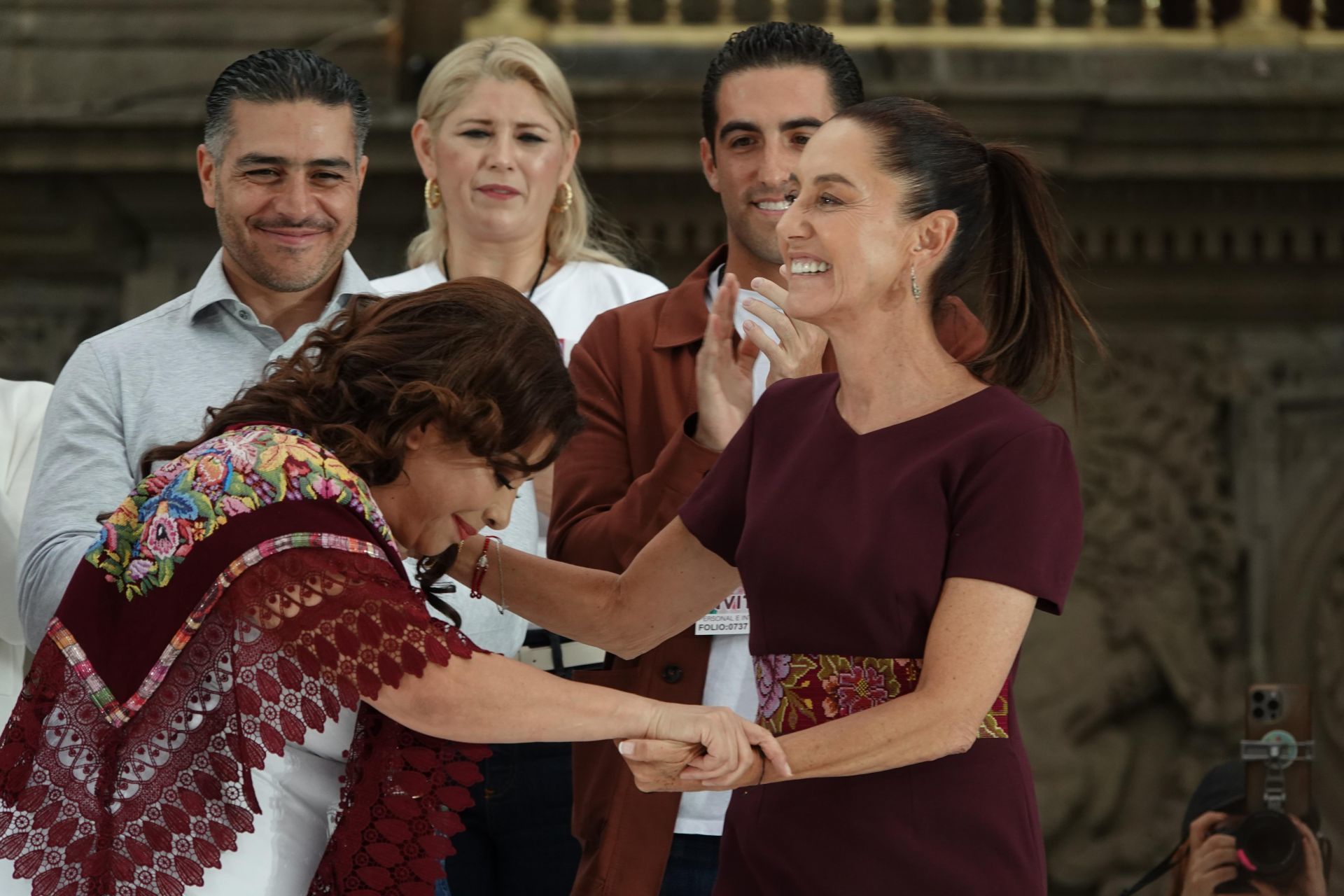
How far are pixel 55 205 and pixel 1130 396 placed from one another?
2.87m

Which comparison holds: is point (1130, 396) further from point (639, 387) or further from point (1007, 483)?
point (1007, 483)

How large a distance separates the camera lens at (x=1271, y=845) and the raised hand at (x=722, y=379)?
4.47 ft

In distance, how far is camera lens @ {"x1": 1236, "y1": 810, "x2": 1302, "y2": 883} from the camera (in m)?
3.32

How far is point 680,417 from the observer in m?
2.80

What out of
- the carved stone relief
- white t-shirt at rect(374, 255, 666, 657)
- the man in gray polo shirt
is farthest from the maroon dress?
the carved stone relief

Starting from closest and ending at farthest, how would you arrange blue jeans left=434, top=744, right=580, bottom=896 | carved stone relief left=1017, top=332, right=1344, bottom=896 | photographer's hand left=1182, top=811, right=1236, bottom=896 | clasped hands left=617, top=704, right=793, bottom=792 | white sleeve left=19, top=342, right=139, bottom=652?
clasped hands left=617, top=704, right=793, bottom=792, white sleeve left=19, top=342, right=139, bottom=652, blue jeans left=434, top=744, right=580, bottom=896, photographer's hand left=1182, top=811, right=1236, bottom=896, carved stone relief left=1017, top=332, right=1344, bottom=896

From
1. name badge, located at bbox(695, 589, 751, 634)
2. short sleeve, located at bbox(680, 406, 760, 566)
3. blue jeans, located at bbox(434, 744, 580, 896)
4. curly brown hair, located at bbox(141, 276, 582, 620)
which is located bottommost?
blue jeans, located at bbox(434, 744, 580, 896)

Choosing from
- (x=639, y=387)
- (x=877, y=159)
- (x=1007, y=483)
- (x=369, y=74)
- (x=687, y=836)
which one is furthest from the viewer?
(x=369, y=74)

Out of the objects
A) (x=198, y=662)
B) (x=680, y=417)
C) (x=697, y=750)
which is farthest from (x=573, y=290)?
(x=198, y=662)

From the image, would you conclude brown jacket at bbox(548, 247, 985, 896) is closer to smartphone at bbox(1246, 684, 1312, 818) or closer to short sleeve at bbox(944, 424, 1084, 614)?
short sleeve at bbox(944, 424, 1084, 614)

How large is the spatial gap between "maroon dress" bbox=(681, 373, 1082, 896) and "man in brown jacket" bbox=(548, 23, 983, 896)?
244 mm

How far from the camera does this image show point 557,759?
285 cm

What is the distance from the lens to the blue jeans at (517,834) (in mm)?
2809

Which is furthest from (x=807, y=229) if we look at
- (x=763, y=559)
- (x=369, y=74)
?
(x=369, y=74)
